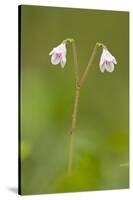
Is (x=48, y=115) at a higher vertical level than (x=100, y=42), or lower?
lower

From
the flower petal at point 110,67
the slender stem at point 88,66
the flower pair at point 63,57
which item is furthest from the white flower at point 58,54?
the flower petal at point 110,67

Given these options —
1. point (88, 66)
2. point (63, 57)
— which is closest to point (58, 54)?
point (63, 57)

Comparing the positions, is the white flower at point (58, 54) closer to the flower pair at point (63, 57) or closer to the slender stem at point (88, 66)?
the flower pair at point (63, 57)

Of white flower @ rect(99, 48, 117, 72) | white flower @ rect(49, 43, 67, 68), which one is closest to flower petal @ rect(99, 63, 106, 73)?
white flower @ rect(99, 48, 117, 72)

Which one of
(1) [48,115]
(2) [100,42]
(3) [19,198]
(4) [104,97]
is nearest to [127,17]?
(2) [100,42]

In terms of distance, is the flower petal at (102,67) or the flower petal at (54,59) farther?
the flower petal at (102,67)

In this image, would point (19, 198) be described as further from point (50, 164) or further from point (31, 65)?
point (31, 65)

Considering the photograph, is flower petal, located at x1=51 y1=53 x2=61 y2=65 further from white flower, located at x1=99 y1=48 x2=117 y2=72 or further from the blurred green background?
white flower, located at x1=99 y1=48 x2=117 y2=72

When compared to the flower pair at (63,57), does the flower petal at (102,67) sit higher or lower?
lower
